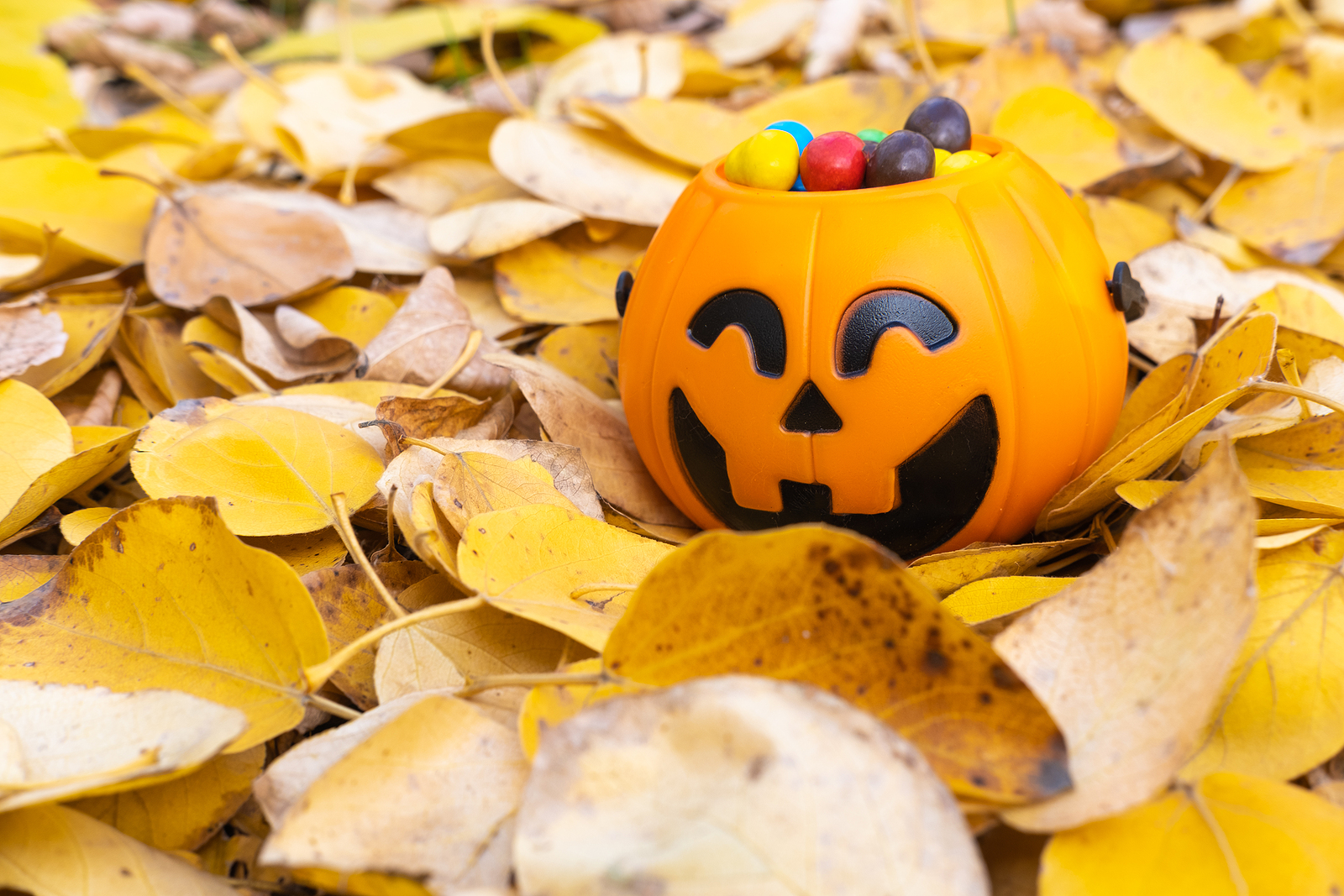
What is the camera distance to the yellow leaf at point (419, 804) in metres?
0.60

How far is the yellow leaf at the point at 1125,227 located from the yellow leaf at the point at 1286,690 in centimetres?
70

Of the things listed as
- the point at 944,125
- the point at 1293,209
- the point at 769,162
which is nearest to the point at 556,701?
the point at 769,162

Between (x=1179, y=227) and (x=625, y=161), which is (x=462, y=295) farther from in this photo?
(x=1179, y=227)

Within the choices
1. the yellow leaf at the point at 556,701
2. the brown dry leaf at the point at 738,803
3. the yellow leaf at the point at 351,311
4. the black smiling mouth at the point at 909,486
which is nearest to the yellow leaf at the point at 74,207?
the yellow leaf at the point at 351,311

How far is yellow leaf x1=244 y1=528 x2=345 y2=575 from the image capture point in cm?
95

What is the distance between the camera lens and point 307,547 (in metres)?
0.97

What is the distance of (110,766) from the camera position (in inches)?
26.7

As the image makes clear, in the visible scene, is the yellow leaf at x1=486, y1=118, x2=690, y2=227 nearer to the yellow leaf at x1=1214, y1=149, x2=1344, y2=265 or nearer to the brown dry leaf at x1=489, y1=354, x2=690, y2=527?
the brown dry leaf at x1=489, y1=354, x2=690, y2=527

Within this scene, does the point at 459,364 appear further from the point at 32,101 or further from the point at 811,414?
the point at 32,101

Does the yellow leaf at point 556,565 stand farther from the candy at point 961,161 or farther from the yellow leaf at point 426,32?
the yellow leaf at point 426,32

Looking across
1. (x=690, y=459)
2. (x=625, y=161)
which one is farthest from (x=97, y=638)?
(x=625, y=161)

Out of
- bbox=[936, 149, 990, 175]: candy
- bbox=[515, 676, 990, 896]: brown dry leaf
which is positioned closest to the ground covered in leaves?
bbox=[515, 676, 990, 896]: brown dry leaf

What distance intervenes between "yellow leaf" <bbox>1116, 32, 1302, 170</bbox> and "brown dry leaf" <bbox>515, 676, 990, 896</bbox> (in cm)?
125

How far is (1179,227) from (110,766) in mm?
1346
